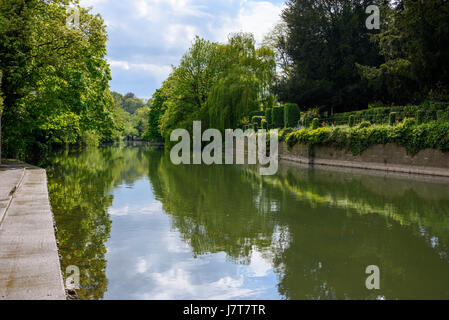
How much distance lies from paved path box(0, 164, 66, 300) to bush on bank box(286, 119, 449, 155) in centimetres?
1498

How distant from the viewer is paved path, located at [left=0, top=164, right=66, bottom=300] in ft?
11.5

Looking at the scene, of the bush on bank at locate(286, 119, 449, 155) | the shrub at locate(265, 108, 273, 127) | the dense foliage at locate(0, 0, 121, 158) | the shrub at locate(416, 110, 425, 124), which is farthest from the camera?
the shrub at locate(265, 108, 273, 127)

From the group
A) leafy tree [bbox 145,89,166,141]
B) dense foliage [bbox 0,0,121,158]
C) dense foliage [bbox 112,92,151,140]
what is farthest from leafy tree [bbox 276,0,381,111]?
dense foliage [bbox 112,92,151,140]

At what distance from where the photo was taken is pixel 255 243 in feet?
20.9

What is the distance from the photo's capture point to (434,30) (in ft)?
68.4

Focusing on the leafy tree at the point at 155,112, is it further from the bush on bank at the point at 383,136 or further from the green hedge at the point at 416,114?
the bush on bank at the point at 383,136

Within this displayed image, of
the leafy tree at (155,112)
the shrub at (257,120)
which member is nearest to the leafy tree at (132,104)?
the leafy tree at (155,112)

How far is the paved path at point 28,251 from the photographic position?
351 cm

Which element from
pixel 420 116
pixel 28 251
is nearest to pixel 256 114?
pixel 420 116

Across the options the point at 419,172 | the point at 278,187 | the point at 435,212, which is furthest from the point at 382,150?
the point at 435,212

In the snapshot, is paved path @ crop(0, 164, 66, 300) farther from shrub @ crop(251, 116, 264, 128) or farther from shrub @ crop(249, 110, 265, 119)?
shrub @ crop(249, 110, 265, 119)

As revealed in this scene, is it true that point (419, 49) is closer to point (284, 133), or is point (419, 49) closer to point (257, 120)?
point (284, 133)
